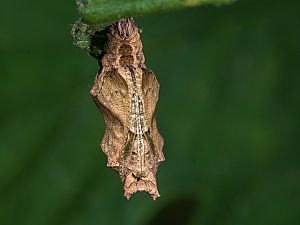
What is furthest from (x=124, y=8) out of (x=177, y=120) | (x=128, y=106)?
(x=177, y=120)

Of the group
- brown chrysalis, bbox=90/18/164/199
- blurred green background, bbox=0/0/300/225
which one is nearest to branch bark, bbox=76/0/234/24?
brown chrysalis, bbox=90/18/164/199

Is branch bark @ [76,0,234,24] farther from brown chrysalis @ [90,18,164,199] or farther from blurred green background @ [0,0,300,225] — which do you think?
blurred green background @ [0,0,300,225]

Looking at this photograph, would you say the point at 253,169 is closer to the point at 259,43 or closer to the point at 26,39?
the point at 259,43

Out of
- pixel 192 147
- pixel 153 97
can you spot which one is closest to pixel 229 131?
pixel 192 147

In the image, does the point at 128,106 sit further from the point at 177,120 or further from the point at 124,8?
the point at 177,120

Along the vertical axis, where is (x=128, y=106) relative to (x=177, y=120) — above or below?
below
